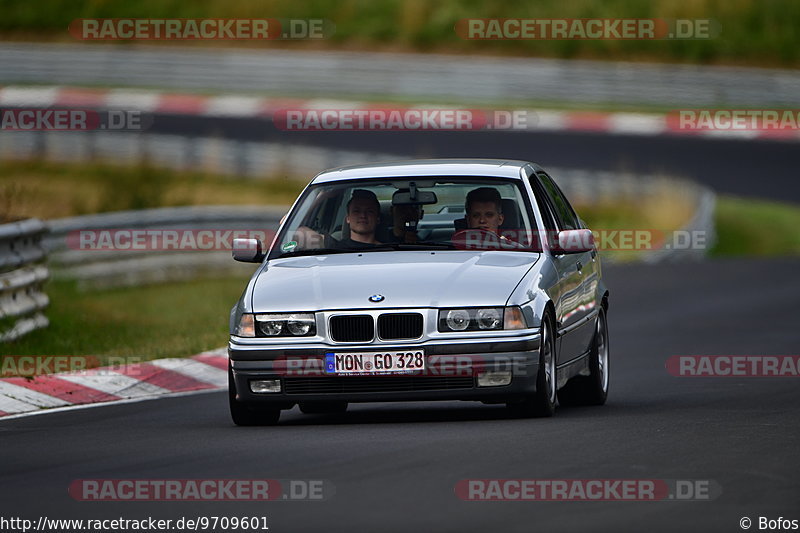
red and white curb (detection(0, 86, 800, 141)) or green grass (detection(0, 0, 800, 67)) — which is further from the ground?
green grass (detection(0, 0, 800, 67))

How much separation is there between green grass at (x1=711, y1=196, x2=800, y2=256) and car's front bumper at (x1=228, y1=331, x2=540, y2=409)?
17114 millimetres

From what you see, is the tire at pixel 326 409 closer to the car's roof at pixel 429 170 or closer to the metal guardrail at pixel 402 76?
the car's roof at pixel 429 170

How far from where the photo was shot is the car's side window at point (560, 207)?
11.9 metres

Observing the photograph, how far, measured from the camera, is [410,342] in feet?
33.0

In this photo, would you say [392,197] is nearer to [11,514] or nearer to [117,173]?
[11,514]

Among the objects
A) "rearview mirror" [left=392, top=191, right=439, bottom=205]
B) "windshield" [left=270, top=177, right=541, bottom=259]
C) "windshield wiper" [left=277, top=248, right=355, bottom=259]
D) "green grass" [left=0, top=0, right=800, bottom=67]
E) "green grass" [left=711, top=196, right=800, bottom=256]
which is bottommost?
"green grass" [left=711, top=196, right=800, bottom=256]

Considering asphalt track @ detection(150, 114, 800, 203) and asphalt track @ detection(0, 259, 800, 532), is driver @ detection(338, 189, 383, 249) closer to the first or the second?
asphalt track @ detection(0, 259, 800, 532)

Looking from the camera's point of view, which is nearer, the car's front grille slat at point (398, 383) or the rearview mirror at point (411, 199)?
the car's front grille slat at point (398, 383)

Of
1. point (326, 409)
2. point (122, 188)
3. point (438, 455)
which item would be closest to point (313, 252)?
point (326, 409)

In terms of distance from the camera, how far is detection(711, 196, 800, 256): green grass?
27456 millimetres

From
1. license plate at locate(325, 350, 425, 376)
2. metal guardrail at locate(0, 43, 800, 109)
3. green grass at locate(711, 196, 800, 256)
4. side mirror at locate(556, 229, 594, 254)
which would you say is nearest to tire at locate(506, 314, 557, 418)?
side mirror at locate(556, 229, 594, 254)

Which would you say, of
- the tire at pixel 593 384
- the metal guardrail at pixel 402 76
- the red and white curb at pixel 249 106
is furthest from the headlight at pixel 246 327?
the metal guardrail at pixel 402 76

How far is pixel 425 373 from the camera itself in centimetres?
1003

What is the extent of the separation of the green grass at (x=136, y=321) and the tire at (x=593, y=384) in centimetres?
359
